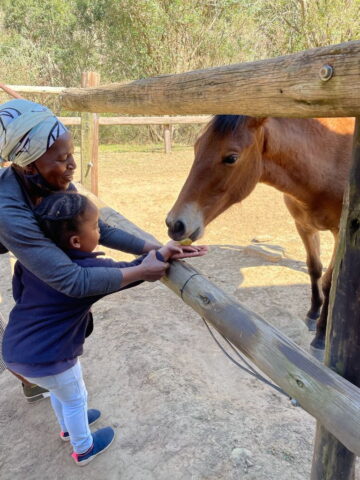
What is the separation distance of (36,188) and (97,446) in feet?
4.63

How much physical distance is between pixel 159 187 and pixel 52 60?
36.7 ft

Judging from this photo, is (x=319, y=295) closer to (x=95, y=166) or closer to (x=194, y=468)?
(x=194, y=468)

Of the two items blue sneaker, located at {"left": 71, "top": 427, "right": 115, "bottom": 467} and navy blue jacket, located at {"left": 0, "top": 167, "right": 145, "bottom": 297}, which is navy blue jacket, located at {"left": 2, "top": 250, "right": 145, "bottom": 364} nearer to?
navy blue jacket, located at {"left": 0, "top": 167, "right": 145, "bottom": 297}

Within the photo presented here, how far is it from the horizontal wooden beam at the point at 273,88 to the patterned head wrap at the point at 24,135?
2.00ft

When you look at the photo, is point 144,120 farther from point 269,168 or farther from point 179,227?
point 179,227

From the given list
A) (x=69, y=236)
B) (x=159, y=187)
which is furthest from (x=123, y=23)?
(x=69, y=236)

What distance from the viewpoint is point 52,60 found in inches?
631

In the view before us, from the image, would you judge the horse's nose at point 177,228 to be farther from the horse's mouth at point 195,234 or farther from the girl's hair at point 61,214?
the girl's hair at point 61,214

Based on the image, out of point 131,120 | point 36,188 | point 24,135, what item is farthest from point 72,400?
point 131,120

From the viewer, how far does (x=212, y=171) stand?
87.5 inches

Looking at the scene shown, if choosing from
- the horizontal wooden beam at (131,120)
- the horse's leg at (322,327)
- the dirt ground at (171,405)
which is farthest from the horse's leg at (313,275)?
the horizontal wooden beam at (131,120)

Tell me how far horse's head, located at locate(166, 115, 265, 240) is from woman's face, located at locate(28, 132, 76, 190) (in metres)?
0.68

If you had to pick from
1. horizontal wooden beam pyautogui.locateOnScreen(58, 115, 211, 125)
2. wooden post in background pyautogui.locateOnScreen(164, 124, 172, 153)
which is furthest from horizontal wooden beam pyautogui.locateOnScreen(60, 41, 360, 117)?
wooden post in background pyautogui.locateOnScreen(164, 124, 172, 153)

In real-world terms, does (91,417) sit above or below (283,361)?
below
